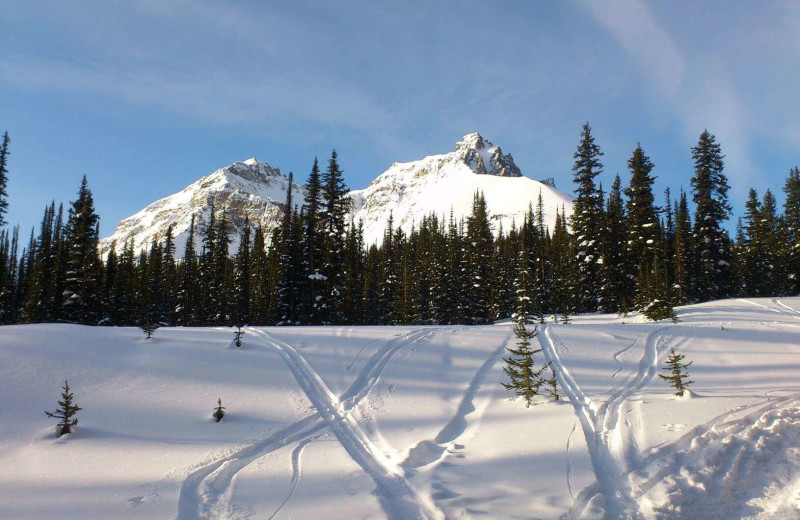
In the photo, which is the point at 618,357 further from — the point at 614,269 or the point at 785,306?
the point at 614,269

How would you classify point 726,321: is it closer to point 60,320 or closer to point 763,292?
point 763,292

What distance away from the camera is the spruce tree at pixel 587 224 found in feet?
119

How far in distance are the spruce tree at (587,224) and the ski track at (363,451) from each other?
87.1 ft

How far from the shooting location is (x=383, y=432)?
397 inches

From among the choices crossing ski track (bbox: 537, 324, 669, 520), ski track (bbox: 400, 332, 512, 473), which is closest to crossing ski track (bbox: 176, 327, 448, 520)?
ski track (bbox: 400, 332, 512, 473)

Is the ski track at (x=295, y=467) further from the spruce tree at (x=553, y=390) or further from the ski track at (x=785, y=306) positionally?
the ski track at (x=785, y=306)

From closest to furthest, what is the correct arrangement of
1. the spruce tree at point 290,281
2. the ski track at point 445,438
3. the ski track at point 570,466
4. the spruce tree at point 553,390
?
the ski track at point 570,466, the ski track at point 445,438, the spruce tree at point 553,390, the spruce tree at point 290,281

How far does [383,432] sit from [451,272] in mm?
34751

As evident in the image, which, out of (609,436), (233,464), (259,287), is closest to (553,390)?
(609,436)

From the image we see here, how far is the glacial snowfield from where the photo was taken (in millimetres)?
6621

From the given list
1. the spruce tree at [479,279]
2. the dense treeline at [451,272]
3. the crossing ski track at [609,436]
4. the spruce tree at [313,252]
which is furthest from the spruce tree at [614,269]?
the spruce tree at [313,252]

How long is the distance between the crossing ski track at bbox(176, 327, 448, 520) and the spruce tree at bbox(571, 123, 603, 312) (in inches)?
1079

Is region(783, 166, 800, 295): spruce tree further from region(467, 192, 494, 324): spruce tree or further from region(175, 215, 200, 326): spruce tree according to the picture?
region(175, 215, 200, 326): spruce tree

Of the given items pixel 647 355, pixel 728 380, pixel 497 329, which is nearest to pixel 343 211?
pixel 497 329
